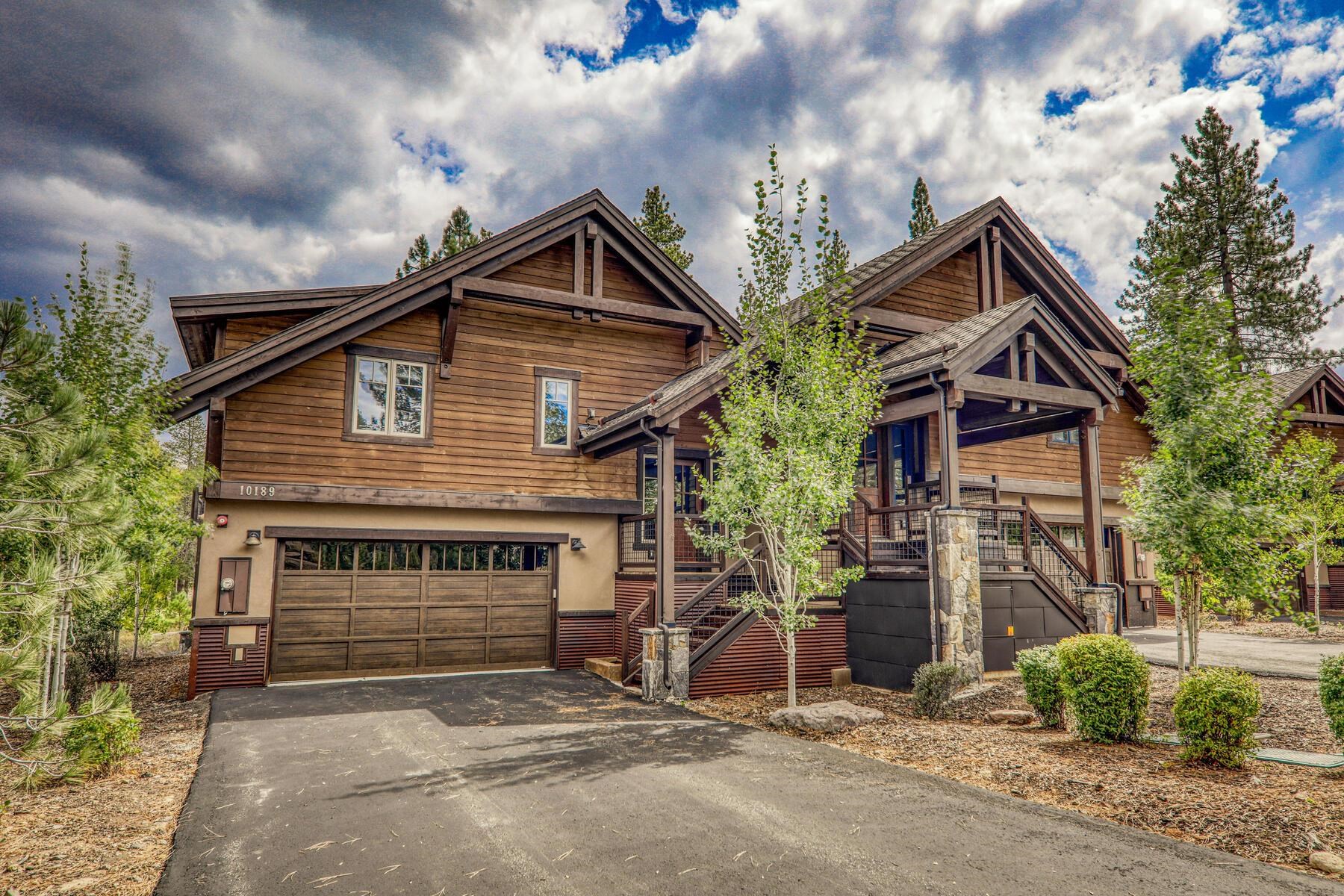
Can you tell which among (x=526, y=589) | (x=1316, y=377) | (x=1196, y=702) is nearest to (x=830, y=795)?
(x=1196, y=702)

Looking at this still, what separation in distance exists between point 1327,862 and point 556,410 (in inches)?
476

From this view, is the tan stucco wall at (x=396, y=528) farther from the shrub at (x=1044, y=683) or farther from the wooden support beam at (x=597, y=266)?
the shrub at (x=1044, y=683)

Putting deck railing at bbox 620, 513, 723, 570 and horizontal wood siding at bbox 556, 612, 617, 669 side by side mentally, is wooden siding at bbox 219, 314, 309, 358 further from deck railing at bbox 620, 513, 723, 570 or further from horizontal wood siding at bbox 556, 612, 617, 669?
horizontal wood siding at bbox 556, 612, 617, 669

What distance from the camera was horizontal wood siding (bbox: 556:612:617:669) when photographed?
13.7 meters

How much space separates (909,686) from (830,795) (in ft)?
17.4

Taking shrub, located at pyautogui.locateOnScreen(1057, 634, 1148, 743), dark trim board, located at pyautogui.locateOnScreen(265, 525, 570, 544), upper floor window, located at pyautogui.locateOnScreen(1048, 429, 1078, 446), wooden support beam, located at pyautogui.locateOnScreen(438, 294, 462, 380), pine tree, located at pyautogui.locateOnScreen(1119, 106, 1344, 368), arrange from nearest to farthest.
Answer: shrub, located at pyautogui.locateOnScreen(1057, 634, 1148, 743), dark trim board, located at pyautogui.locateOnScreen(265, 525, 570, 544), wooden support beam, located at pyautogui.locateOnScreen(438, 294, 462, 380), upper floor window, located at pyautogui.locateOnScreen(1048, 429, 1078, 446), pine tree, located at pyautogui.locateOnScreen(1119, 106, 1344, 368)

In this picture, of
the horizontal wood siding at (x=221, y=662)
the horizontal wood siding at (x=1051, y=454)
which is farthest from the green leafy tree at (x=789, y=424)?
the horizontal wood siding at (x=221, y=662)

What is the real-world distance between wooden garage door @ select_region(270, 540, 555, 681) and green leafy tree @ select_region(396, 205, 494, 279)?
52.9 ft

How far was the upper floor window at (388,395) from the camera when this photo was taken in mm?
12727

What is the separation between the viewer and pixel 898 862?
434 centimetres

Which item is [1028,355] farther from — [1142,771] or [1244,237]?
[1244,237]

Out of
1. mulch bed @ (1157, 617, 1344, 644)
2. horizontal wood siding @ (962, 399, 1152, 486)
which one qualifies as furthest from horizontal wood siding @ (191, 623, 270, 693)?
mulch bed @ (1157, 617, 1344, 644)

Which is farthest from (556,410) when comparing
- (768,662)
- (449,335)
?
(768,662)

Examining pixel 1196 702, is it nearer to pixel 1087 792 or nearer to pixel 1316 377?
pixel 1087 792
